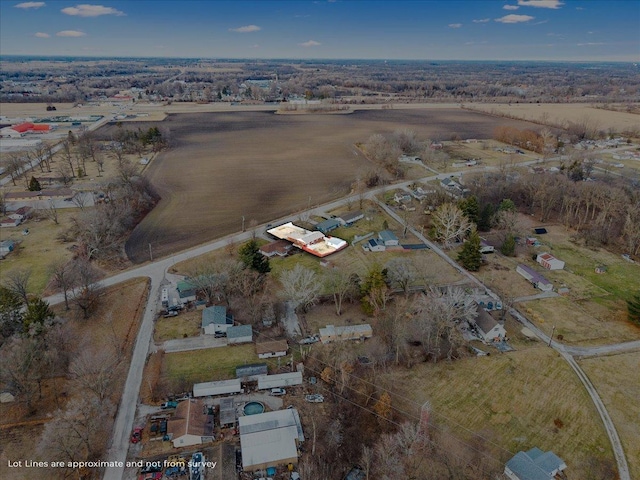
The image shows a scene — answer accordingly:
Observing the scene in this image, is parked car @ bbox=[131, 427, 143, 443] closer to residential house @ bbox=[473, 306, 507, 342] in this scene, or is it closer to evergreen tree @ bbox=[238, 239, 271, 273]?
evergreen tree @ bbox=[238, 239, 271, 273]

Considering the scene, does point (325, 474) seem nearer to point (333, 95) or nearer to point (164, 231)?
point (164, 231)

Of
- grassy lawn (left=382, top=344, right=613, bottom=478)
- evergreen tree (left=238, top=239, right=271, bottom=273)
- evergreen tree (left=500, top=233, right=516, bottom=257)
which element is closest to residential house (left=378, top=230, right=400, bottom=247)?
evergreen tree (left=500, top=233, right=516, bottom=257)

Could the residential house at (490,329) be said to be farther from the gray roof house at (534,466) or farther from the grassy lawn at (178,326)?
the grassy lawn at (178,326)

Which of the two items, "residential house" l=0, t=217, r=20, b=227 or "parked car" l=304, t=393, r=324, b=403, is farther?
"residential house" l=0, t=217, r=20, b=227

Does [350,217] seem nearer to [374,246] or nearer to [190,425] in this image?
[374,246]

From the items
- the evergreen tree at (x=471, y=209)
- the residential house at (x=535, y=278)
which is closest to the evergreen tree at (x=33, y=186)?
the evergreen tree at (x=471, y=209)

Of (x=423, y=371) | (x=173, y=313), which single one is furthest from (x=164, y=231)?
(x=423, y=371)
